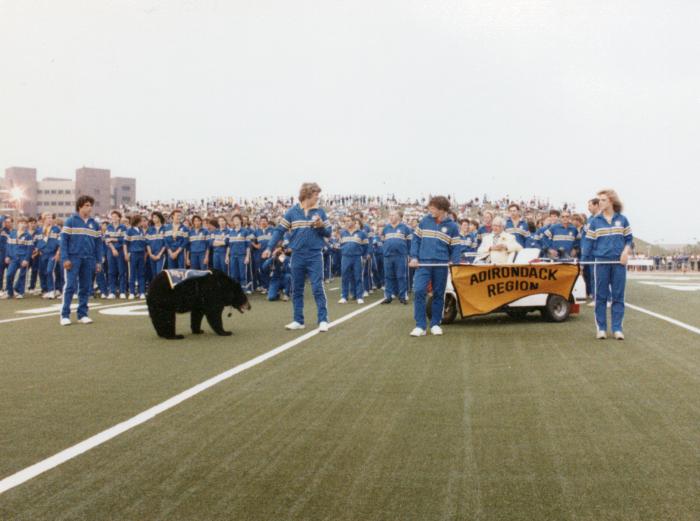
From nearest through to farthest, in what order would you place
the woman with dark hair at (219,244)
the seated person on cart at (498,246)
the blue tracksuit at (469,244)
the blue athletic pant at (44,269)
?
the seated person on cart at (498,246) < the blue tracksuit at (469,244) < the blue athletic pant at (44,269) < the woman with dark hair at (219,244)

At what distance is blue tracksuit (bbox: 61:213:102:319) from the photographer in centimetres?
1182

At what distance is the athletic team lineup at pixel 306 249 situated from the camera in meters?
Result: 10.0

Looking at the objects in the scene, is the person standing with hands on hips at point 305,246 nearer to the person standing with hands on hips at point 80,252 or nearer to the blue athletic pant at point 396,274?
the person standing with hands on hips at point 80,252

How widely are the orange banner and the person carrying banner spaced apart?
580 millimetres

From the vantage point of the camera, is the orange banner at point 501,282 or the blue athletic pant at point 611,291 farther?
the orange banner at point 501,282

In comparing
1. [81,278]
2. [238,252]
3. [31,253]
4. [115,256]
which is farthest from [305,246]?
[31,253]

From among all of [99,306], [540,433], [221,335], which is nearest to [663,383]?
[540,433]

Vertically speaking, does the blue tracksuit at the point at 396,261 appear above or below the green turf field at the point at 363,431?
above

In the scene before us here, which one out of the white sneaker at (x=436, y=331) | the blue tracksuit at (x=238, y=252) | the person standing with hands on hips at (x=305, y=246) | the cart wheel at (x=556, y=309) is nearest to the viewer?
the white sneaker at (x=436, y=331)

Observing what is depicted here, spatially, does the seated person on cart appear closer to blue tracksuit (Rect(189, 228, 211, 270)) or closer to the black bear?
the black bear

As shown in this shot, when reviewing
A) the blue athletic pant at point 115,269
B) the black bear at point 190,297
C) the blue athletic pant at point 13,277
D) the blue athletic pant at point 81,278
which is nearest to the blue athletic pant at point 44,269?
the blue athletic pant at point 13,277

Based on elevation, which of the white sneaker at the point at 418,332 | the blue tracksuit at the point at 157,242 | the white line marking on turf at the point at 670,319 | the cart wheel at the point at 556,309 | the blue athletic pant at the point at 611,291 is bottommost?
the white sneaker at the point at 418,332

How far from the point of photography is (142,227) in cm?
1875

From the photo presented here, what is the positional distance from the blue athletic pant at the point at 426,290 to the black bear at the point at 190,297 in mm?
2507
